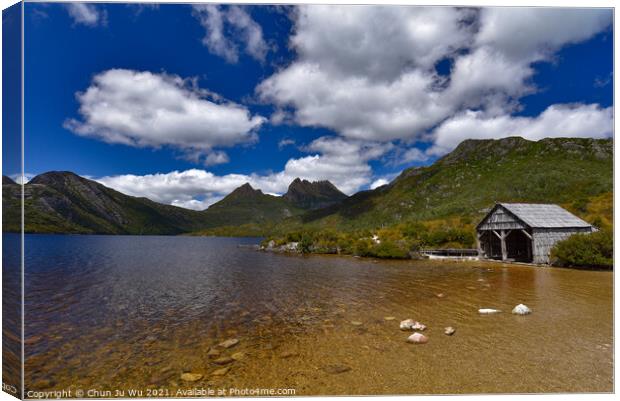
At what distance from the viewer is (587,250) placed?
83.0 feet

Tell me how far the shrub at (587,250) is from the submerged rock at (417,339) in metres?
23.5

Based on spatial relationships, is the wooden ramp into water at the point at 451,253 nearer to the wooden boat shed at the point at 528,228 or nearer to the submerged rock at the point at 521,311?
the wooden boat shed at the point at 528,228

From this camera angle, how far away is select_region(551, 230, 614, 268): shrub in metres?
24.6

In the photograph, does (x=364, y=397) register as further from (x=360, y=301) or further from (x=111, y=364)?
(x=360, y=301)

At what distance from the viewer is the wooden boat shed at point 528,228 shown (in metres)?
30.4

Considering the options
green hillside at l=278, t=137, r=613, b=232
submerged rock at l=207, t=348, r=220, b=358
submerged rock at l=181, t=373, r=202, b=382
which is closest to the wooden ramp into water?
green hillside at l=278, t=137, r=613, b=232

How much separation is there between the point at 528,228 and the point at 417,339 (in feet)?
91.8

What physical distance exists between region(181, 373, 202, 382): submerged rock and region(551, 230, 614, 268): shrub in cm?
2929

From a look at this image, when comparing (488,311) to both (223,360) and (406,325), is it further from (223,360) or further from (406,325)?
(223,360)

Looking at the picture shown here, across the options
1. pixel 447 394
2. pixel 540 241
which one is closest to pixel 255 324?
pixel 447 394

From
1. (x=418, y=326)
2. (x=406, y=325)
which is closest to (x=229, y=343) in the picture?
(x=406, y=325)

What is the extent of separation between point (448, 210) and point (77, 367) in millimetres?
78904

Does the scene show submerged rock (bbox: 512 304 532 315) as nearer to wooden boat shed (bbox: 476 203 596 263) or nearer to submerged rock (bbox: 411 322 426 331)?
submerged rock (bbox: 411 322 426 331)

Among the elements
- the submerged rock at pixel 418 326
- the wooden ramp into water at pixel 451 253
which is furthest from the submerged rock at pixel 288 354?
the wooden ramp into water at pixel 451 253
